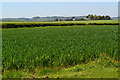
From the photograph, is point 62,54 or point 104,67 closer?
point 104,67

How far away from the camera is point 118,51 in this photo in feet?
47.4

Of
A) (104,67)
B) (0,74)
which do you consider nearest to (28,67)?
(0,74)

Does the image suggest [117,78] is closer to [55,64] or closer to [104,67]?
[104,67]

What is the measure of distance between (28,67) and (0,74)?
142 centimetres

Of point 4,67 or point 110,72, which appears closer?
point 110,72

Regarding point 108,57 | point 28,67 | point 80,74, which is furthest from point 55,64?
point 108,57

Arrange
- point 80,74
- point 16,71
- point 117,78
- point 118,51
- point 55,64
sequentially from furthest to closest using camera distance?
point 118,51
point 55,64
point 16,71
point 80,74
point 117,78

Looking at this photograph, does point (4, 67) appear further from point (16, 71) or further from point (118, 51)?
point (118, 51)

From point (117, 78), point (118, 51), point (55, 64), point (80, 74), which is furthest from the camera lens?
point (118, 51)

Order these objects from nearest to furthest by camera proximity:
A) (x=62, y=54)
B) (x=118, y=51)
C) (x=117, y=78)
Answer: (x=117, y=78)
(x=62, y=54)
(x=118, y=51)

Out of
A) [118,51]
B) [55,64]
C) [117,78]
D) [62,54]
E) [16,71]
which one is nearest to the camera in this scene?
[117,78]

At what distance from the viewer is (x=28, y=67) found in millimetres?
11617

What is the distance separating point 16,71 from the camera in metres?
11.1

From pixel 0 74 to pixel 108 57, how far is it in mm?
5743
